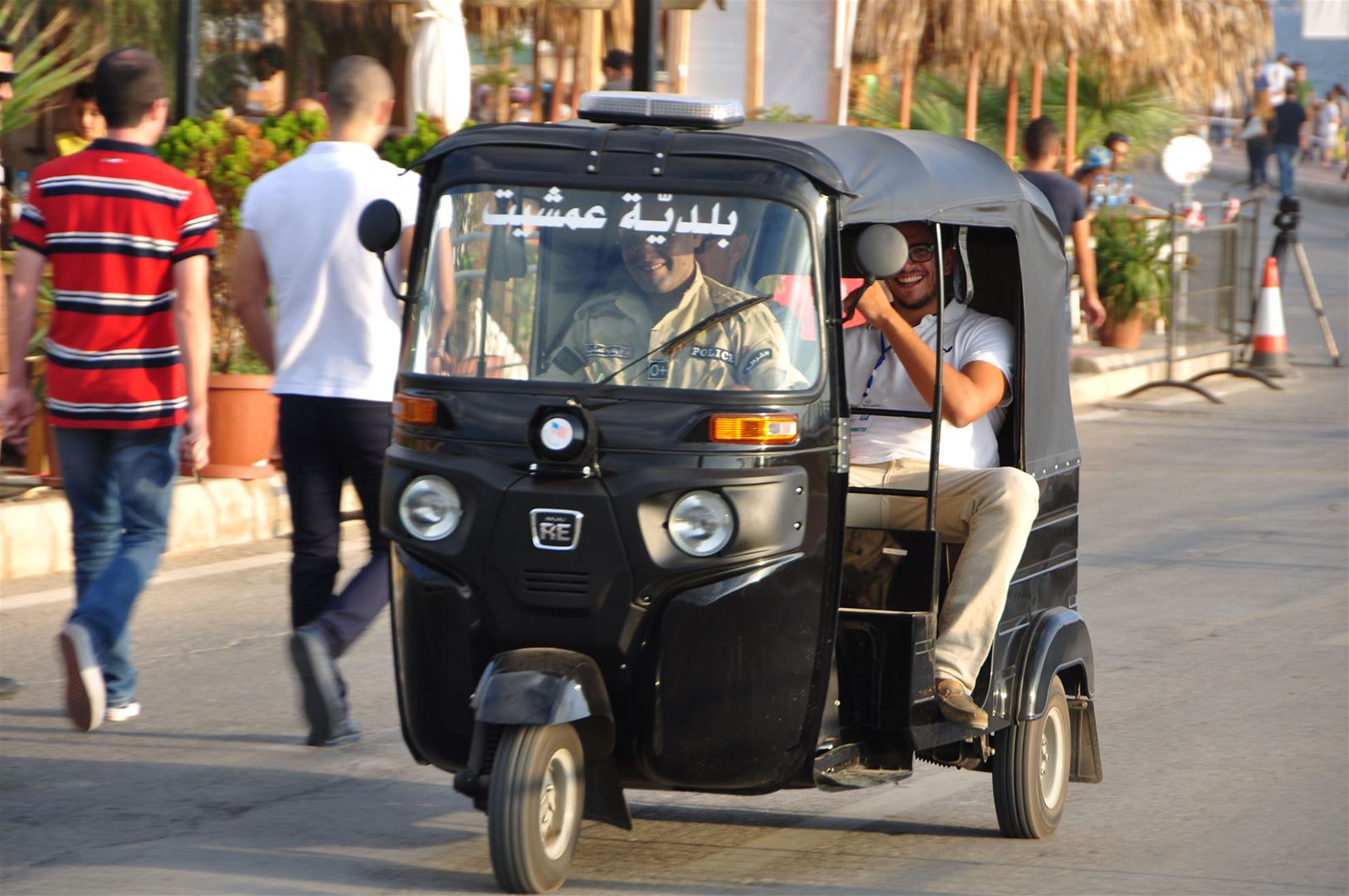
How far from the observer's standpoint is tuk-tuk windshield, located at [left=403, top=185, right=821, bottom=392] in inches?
178

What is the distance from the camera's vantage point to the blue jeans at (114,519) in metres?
5.96

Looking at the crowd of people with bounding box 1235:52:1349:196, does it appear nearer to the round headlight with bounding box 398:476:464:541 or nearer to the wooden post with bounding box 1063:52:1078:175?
the wooden post with bounding box 1063:52:1078:175

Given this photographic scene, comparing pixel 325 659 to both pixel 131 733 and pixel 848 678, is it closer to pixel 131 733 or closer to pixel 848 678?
pixel 131 733

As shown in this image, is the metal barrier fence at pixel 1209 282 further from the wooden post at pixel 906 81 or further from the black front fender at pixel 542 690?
the black front fender at pixel 542 690

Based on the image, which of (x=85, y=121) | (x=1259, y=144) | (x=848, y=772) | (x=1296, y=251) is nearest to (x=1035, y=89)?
(x=1296, y=251)

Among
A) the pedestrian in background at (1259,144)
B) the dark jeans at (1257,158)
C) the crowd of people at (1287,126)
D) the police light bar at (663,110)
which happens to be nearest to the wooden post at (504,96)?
the crowd of people at (1287,126)

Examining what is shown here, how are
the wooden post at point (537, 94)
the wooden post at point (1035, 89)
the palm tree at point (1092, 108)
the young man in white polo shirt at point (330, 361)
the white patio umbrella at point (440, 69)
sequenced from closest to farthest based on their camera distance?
the young man in white polo shirt at point (330, 361), the white patio umbrella at point (440, 69), the wooden post at point (537, 94), the wooden post at point (1035, 89), the palm tree at point (1092, 108)

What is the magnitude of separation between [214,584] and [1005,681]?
13.6 ft

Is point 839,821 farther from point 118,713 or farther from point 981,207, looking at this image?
point 118,713

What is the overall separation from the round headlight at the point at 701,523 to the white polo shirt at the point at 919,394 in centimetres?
97

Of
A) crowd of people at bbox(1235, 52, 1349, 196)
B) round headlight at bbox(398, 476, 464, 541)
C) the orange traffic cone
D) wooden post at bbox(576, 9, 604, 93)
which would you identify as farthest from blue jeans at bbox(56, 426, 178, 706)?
crowd of people at bbox(1235, 52, 1349, 196)

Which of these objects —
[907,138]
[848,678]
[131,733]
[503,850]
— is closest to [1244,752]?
[848,678]

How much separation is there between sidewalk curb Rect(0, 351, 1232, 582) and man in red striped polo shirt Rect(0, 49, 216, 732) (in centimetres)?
93

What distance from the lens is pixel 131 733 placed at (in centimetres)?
606
